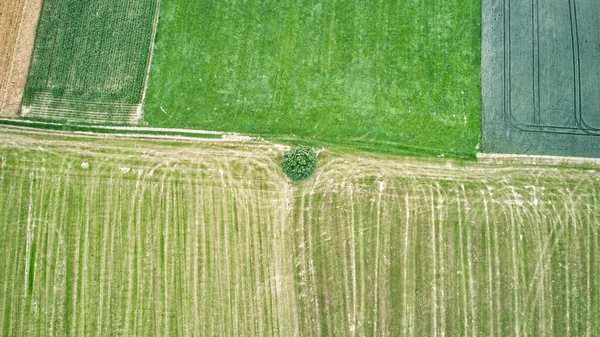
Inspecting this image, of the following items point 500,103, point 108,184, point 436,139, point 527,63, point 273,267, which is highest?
point 527,63

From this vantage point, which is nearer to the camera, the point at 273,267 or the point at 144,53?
the point at 273,267

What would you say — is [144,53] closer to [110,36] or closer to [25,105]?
[110,36]

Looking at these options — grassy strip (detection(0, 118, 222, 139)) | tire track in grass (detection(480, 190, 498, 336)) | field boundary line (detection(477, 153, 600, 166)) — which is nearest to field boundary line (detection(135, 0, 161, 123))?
grassy strip (detection(0, 118, 222, 139))

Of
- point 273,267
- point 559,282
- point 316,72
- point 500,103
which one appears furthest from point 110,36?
point 559,282

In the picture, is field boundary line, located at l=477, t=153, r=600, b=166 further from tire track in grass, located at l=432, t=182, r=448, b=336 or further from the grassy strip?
the grassy strip

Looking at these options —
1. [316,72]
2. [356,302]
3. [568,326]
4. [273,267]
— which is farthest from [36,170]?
[568,326]

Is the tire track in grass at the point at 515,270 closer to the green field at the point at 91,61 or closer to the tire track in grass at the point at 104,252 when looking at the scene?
the green field at the point at 91,61

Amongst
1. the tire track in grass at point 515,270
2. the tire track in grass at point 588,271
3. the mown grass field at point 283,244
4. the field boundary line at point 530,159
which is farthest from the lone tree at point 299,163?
the tire track in grass at point 588,271

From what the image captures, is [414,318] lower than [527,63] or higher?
lower
